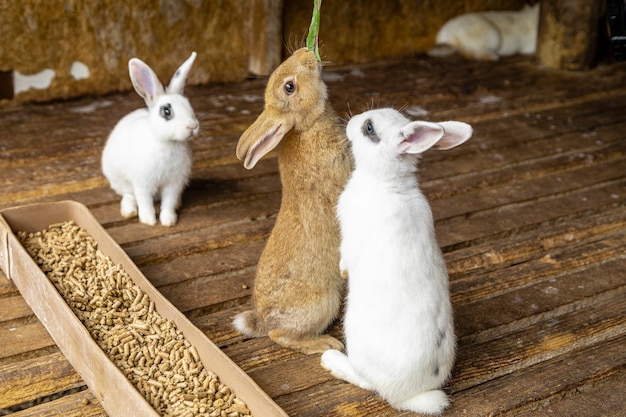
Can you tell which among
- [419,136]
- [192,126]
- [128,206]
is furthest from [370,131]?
[128,206]

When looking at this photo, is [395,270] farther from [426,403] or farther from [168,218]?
[168,218]

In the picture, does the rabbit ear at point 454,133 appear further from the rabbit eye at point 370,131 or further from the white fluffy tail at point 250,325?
the white fluffy tail at point 250,325

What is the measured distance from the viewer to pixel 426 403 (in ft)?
7.51

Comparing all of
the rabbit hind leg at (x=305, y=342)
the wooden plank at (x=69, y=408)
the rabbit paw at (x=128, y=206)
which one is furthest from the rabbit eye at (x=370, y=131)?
the rabbit paw at (x=128, y=206)

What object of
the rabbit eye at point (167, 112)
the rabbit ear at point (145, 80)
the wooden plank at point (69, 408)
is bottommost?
the wooden plank at point (69, 408)

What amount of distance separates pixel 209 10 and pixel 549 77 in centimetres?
236

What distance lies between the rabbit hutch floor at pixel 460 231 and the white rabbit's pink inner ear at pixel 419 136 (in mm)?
300

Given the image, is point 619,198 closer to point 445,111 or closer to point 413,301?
point 445,111

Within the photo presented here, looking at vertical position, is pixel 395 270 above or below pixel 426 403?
above

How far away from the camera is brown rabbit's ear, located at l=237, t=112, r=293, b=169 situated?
2531mm

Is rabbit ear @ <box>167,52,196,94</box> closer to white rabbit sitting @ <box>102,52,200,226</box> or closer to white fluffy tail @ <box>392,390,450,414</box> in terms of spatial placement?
white rabbit sitting @ <box>102,52,200,226</box>

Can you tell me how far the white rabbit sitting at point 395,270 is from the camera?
222cm

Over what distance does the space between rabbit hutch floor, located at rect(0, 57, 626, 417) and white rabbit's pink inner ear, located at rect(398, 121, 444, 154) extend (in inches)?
11.8

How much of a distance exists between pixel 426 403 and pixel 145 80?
173cm
